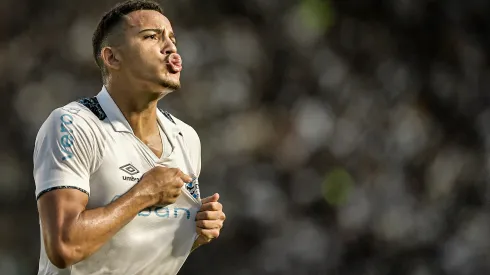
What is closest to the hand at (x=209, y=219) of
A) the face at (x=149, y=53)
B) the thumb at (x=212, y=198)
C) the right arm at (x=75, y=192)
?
the thumb at (x=212, y=198)

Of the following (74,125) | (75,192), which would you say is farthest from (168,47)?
(75,192)

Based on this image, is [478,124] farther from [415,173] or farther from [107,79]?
[107,79]

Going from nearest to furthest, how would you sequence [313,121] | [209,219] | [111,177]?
[111,177], [209,219], [313,121]

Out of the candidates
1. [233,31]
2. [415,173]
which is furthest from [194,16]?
[415,173]

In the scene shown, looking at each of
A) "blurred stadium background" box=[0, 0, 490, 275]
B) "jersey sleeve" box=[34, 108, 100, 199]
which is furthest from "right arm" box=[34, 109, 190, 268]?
"blurred stadium background" box=[0, 0, 490, 275]

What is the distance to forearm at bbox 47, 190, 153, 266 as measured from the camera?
4.49 feet

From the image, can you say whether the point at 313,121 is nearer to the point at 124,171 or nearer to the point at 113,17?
the point at 113,17

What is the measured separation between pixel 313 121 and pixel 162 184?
192cm

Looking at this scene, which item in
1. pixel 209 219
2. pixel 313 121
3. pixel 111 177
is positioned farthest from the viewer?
pixel 313 121

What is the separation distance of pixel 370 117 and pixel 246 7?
0.73 meters

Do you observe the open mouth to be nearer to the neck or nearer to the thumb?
the neck

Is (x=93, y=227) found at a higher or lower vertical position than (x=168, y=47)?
lower

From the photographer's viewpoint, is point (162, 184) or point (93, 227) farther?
point (162, 184)

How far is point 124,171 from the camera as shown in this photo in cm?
151
